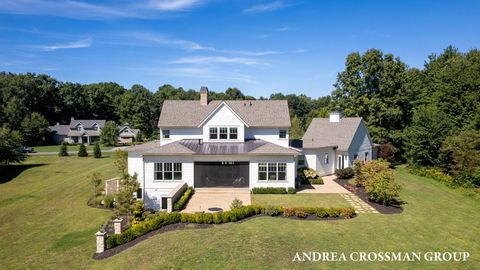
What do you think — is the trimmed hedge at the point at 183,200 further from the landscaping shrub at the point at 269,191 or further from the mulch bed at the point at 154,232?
the landscaping shrub at the point at 269,191

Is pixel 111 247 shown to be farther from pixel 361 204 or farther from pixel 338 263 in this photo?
pixel 361 204

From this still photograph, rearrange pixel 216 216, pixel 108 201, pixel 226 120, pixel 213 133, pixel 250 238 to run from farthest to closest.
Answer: pixel 213 133 < pixel 226 120 < pixel 108 201 < pixel 216 216 < pixel 250 238

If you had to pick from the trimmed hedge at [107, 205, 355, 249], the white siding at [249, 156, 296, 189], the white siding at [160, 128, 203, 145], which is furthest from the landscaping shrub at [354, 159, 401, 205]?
the white siding at [160, 128, 203, 145]

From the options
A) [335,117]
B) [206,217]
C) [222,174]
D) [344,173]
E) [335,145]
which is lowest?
[206,217]

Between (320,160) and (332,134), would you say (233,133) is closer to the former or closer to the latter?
(320,160)

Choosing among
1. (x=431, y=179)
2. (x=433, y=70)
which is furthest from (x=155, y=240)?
(x=433, y=70)

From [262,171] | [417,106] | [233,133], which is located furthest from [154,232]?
[417,106]

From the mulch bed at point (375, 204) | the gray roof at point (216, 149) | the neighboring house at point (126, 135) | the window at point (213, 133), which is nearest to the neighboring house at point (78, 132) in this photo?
the neighboring house at point (126, 135)
